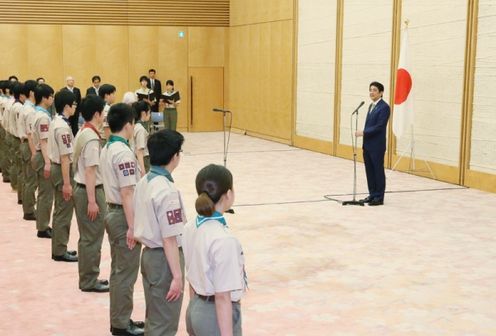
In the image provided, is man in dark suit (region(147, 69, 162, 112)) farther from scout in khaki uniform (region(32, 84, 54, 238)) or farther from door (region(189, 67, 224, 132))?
scout in khaki uniform (region(32, 84, 54, 238))

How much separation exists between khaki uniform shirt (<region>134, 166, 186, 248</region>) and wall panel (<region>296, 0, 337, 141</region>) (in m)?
13.3

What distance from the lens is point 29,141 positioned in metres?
9.00

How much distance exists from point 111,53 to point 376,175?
13547 mm

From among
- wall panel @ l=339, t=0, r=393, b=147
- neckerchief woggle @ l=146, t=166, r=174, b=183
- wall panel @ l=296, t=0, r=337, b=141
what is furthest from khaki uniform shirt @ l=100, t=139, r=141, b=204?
wall panel @ l=296, t=0, r=337, b=141

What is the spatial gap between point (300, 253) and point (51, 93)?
11.4 ft

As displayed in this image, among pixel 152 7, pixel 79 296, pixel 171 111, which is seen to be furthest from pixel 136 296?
pixel 152 7

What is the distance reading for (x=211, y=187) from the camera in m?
3.28

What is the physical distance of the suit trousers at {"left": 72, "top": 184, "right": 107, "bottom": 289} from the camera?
20.7 ft

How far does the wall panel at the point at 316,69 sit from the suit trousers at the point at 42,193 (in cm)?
986

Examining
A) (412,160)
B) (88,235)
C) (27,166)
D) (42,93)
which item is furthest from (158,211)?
(412,160)

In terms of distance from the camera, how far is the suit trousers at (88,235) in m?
6.32

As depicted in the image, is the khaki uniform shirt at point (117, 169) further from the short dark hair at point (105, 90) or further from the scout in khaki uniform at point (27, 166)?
the scout in khaki uniform at point (27, 166)

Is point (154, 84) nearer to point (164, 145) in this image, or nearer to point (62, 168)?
point (62, 168)

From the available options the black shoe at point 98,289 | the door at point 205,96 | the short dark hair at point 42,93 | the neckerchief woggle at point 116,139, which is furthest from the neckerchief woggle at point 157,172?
the door at point 205,96
